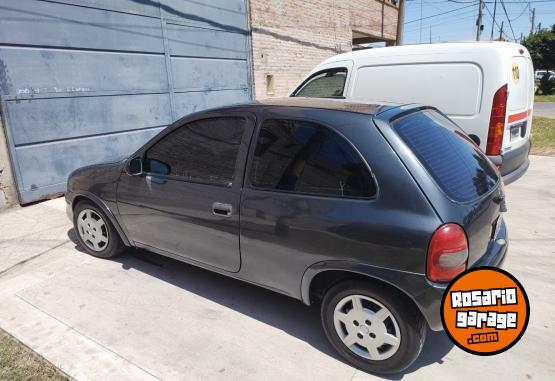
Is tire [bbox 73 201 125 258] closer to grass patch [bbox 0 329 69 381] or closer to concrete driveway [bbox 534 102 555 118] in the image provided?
grass patch [bbox 0 329 69 381]

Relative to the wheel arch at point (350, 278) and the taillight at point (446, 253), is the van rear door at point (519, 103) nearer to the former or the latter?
the taillight at point (446, 253)

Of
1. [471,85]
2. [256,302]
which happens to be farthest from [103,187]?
[471,85]

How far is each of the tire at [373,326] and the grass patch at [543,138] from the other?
750 cm

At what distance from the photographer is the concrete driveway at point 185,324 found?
2.51 m

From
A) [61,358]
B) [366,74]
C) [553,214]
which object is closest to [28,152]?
[61,358]

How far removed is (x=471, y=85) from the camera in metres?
4.37

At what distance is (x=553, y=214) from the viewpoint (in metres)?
4.85

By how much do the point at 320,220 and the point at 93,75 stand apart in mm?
5392

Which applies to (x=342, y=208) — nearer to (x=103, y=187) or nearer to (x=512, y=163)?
(x=103, y=187)

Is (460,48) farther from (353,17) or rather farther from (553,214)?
(353,17)

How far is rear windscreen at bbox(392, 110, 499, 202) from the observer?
7.58 feet

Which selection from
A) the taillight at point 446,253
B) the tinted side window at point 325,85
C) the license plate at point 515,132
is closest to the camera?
the taillight at point 446,253

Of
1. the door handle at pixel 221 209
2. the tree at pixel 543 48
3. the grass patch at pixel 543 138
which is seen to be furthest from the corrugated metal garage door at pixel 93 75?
the tree at pixel 543 48

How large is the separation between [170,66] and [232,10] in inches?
97.2
